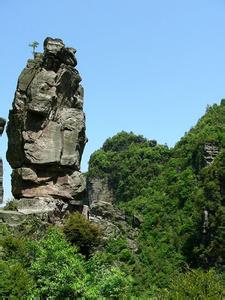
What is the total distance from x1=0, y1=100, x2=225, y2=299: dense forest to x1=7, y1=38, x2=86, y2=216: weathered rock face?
63.1 inches

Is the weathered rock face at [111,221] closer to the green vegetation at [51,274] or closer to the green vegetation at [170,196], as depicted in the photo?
the green vegetation at [170,196]

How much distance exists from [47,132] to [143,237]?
3167 centimetres

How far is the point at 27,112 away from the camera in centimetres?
2453

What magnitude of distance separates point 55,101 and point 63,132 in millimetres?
1224

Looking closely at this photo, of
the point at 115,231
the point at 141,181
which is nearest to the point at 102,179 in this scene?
the point at 141,181

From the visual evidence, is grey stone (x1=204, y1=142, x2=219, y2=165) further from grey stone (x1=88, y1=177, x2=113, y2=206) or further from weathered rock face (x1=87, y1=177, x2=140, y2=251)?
grey stone (x1=88, y1=177, x2=113, y2=206)

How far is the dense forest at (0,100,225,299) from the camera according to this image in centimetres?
1781

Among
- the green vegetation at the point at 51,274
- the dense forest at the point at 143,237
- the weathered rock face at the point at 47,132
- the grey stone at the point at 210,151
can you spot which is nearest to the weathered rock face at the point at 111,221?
the dense forest at the point at 143,237

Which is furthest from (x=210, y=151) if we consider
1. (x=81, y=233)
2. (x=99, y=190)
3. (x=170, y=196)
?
(x=81, y=233)

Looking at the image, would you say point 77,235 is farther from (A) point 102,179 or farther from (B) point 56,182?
(A) point 102,179

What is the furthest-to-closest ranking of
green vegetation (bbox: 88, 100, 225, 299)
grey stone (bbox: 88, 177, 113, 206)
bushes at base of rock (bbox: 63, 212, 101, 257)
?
grey stone (bbox: 88, 177, 113, 206) < green vegetation (bbox: 88, 100, 225, 299) < bushes at base of rock (bbox: 63, 212, 101, 257)

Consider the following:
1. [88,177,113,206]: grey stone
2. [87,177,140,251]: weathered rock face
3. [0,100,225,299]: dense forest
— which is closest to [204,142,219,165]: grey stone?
[0,100,225,299]: dense forest

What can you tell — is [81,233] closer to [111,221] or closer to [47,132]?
[47,132]

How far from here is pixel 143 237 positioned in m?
55.0
